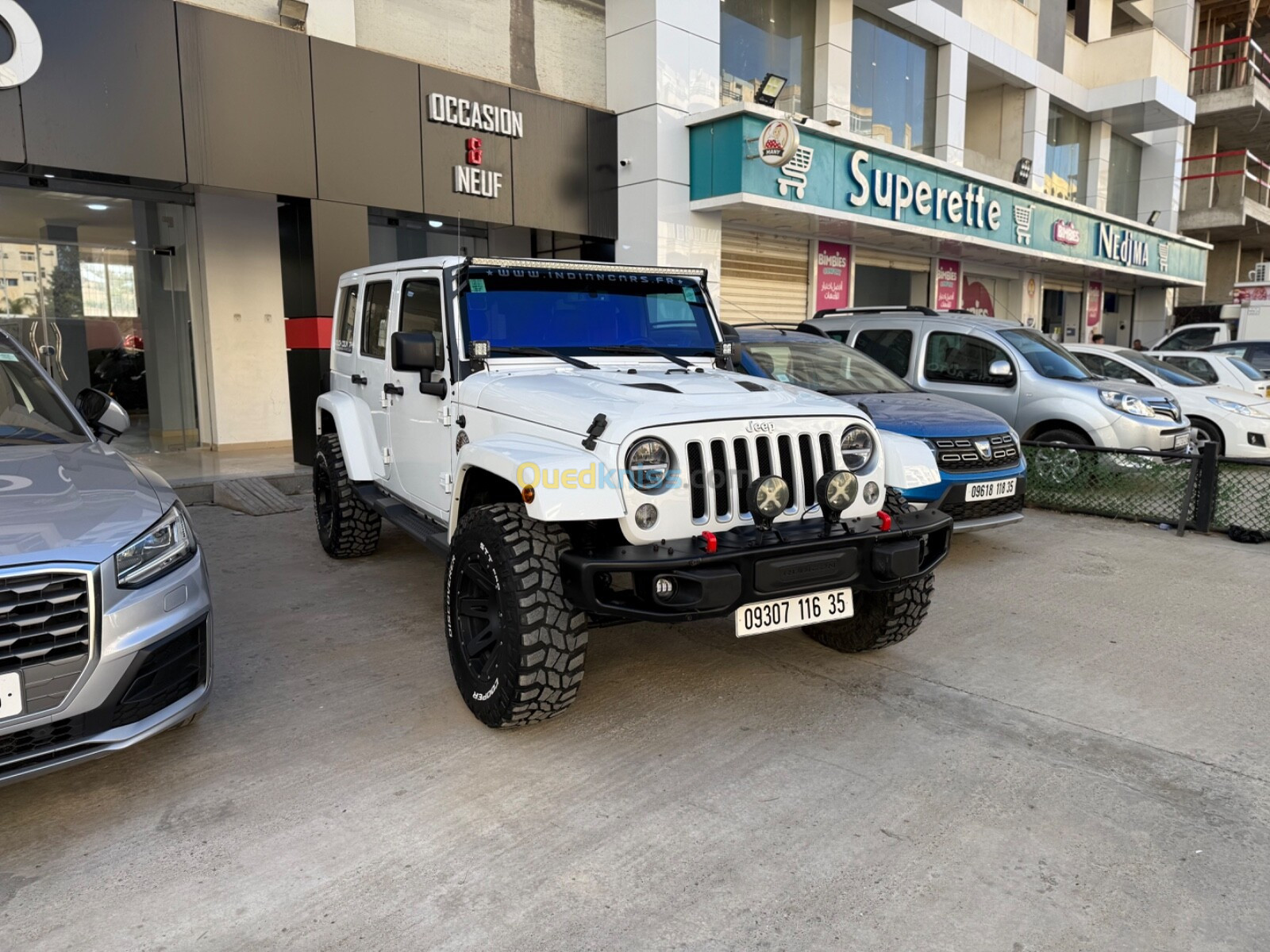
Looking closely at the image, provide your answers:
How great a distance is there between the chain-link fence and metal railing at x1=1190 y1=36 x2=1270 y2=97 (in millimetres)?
22036

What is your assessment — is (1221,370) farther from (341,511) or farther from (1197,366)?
(341,511)

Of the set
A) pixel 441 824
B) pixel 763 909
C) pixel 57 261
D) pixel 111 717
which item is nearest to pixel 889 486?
pixel 763 909

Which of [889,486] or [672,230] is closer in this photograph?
[889,486]

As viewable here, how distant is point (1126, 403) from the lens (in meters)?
8.16

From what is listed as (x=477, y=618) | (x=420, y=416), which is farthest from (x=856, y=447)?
(x=420, y=416)

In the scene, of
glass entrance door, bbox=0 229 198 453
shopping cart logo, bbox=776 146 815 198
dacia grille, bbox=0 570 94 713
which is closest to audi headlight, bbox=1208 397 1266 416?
shopping cart logo, bbox=776 146 815 198

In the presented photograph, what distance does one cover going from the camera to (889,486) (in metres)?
4.07

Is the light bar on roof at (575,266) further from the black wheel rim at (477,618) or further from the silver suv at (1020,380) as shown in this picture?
the silver suv at (1020,380)

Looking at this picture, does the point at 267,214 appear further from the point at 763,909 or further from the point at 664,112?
the point at 763,909

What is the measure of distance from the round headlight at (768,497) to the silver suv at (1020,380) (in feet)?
18.7

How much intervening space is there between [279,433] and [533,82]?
18.7 feet

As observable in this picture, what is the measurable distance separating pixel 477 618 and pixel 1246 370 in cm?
1267

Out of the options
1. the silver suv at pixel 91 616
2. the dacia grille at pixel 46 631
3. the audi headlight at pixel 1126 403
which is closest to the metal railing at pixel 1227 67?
the audi headlight at pixel 1126 403

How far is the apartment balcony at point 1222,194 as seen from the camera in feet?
78.6
